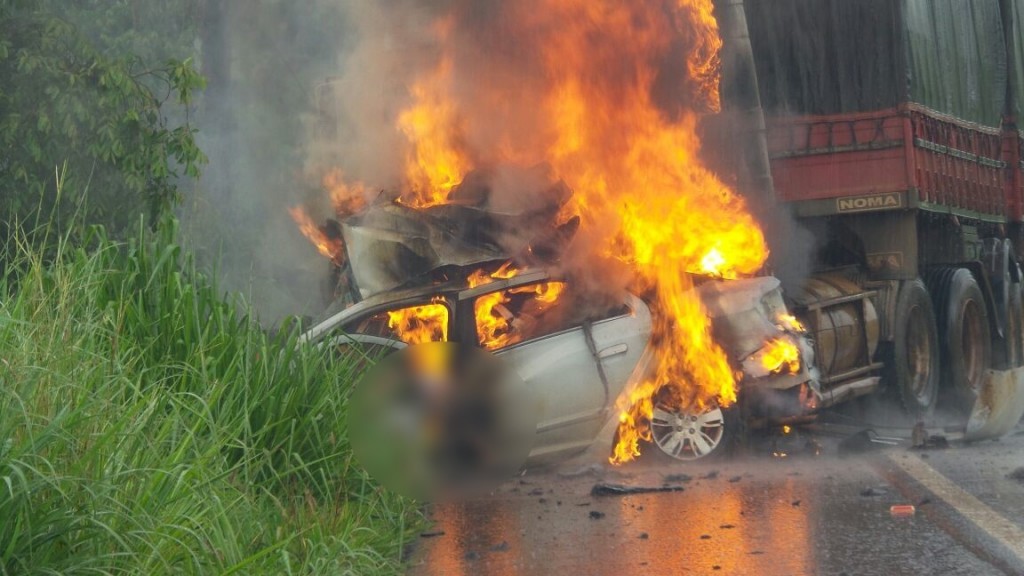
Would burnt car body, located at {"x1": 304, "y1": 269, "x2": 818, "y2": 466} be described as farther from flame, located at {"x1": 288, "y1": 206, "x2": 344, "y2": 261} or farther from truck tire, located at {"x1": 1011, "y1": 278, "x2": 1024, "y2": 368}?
truck tire, located at {"x1": 1011, "y1": 278, "x2": 1024, "y2": 368}

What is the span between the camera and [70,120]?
364 inches

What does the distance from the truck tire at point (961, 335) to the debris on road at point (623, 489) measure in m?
5.23

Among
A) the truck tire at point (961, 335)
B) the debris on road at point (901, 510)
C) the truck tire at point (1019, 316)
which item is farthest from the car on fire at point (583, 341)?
the truck tire at point (1019, 316)

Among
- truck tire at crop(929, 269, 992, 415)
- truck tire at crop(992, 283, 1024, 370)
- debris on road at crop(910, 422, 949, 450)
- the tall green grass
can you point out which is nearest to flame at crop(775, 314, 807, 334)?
debris on road at crop(910, 422, 949, 450)

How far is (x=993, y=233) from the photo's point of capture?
47.2 feet

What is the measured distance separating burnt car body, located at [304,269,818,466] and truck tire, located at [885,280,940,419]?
2416 millimetres

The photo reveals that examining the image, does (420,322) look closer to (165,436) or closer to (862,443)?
(862,443)

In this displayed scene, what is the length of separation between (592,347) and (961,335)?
529cm

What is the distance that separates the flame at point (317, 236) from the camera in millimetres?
11914

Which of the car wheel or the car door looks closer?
the car door

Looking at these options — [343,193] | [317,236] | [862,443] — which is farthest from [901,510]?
[343,193]

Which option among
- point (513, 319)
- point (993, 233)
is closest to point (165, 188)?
point (513, 319)

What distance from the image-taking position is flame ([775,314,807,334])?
33.1 feet

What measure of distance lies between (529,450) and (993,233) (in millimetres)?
7246
